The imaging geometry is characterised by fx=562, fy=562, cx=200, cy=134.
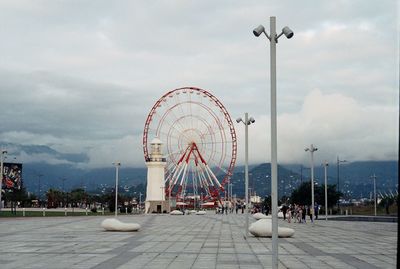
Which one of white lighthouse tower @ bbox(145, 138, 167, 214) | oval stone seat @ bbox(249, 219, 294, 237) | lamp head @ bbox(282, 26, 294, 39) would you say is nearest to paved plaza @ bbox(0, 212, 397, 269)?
oval stone seat @ bbox(249, 219, 294, 237)

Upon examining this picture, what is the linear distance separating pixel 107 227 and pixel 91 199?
401ft

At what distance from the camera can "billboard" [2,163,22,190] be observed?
361 ft

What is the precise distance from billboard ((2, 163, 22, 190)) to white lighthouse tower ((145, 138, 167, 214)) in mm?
29164

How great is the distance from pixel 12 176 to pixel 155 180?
3194 cm

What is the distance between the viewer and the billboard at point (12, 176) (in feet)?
361

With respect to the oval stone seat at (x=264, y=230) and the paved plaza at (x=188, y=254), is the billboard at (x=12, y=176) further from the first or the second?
the oval stone seat at (x=264, y=230)

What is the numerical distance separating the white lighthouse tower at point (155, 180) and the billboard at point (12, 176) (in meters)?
29.2

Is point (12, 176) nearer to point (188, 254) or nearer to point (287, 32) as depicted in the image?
point (188, 254)

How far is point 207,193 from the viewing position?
8644cm

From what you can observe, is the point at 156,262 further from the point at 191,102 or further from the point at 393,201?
the point at 393,201

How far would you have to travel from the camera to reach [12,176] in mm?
112812

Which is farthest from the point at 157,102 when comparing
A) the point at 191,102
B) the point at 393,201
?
the point at 393,201

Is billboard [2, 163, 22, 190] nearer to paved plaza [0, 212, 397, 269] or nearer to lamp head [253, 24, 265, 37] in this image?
paved plaza [0, 212, 397, 269]

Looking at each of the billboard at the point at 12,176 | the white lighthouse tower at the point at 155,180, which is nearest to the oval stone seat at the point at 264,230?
the white lighthouse tower at the point at 155,180
